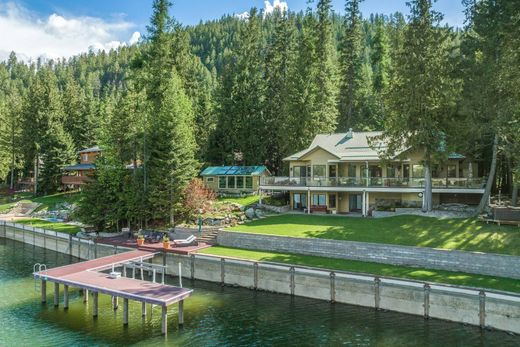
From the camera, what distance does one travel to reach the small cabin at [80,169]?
195 feet

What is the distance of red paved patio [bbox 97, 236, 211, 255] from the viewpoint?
29984mm

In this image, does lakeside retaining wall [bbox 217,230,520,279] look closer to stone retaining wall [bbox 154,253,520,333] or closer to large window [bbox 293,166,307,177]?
stone retaining wall [bbox 154,253,520,333]

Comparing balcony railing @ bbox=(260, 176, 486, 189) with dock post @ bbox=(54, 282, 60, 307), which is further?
balcony railing @ bbox=(260, 176, 486, 189)

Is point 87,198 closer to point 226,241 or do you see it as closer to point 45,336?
point 226,241

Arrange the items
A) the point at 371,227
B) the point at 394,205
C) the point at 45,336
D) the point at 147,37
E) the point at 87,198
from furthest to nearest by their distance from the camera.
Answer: the point at 147,37
the point at 87,198
the point at 394,205
the point at 371,227
the point at 45,336

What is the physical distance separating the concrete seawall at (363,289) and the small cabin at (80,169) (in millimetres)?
35328

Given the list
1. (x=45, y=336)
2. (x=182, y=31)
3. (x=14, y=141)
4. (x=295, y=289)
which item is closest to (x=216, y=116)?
(x=182, y=31)

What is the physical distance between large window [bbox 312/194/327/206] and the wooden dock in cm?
1969

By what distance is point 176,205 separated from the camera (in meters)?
37.3

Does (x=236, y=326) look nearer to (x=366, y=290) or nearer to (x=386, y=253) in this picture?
(x=366, y=290)

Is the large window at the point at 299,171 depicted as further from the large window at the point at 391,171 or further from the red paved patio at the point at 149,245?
the red paved patio at the point at 149,245

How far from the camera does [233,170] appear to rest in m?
53.1

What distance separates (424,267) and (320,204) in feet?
57.1

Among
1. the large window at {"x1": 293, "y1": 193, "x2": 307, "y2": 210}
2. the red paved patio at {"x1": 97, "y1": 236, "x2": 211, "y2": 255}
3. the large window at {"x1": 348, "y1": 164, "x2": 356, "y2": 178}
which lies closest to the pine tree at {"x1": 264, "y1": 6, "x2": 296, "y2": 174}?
the large window at {"x1": 293, "y1": 193, "x2": 307, "y2": 210}
